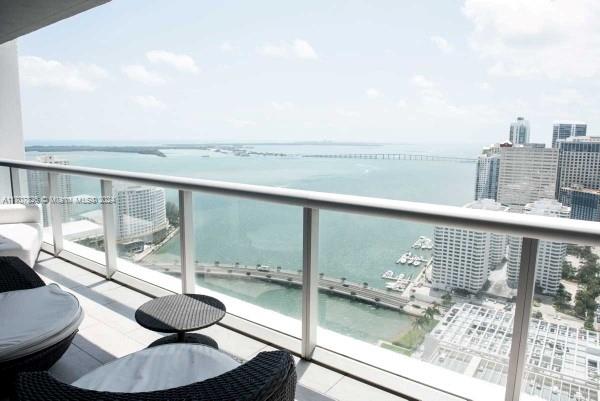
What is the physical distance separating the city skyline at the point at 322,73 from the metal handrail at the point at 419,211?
16.8 metres

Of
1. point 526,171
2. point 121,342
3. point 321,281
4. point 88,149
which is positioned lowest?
point 121,342

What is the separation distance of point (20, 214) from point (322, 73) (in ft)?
87.1

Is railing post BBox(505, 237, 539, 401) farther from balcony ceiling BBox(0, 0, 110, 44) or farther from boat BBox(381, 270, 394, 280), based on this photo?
balcony ceiling BBox(0, 0, 110, 44)

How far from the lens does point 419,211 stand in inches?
85.4

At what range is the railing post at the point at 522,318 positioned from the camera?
1.96m

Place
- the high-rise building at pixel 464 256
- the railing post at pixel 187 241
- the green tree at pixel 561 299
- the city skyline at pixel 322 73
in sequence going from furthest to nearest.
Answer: the city skyline at pixel 322 73 < the railing post at pixel 187 241 < the high-rise building at pixel 464 256 < the green tree at pixel 561 299

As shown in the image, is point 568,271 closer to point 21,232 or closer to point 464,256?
point 464,256

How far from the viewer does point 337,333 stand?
2730mm

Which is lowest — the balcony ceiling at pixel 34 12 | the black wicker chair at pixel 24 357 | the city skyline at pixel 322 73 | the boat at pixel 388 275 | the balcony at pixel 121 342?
the balcony at pixel 121 342

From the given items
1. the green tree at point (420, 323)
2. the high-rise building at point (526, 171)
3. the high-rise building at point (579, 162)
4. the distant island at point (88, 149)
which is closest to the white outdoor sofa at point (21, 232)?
the distant island at point (88, 149)

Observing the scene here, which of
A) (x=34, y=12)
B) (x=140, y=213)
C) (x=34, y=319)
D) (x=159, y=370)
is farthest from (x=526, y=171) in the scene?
(x=34, y=12)

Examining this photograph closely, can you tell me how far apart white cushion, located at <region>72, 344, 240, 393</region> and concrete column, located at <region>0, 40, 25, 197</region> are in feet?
24.6

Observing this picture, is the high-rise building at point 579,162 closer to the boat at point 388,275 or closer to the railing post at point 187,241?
the boat at point 388,275

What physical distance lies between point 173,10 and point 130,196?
20675 millimetres
